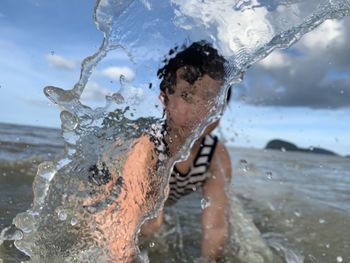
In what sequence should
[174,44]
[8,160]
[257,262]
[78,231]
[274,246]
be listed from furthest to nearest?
[8,160]
[274,246]
[257,262]
[174,44]
[78,231]

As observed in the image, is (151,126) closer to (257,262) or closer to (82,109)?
(82,109)

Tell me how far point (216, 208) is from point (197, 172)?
28cm

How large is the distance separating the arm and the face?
953 millimetres

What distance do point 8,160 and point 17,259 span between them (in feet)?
15.6

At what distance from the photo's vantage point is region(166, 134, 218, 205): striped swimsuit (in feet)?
11.1

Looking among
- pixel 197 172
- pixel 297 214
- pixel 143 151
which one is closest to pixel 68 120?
pixel 143 151

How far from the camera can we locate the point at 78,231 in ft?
7.23

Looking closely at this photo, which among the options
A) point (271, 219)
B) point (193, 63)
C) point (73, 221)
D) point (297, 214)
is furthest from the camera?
point (297, 214)

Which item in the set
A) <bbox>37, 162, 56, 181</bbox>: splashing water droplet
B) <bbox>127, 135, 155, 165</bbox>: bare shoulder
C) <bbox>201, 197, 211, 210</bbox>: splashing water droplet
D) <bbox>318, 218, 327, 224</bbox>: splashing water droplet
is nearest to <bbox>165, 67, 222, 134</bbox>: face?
<bbox>127, 135, 155, 165</bbox>: bare shoulder

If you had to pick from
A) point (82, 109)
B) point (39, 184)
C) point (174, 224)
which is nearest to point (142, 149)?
point (82, 109)

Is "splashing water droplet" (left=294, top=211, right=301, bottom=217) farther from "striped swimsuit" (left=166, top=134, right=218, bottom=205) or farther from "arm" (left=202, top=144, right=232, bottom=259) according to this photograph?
"striped swimsuit" (left=166, top=134, right=218, bottom=205)

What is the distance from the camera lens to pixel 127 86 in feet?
7.57

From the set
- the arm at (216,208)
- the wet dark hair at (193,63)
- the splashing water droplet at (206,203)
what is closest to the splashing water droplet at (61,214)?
the wet dark hair at (193,63)

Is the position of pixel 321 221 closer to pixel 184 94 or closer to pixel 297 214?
pixel 297 214
